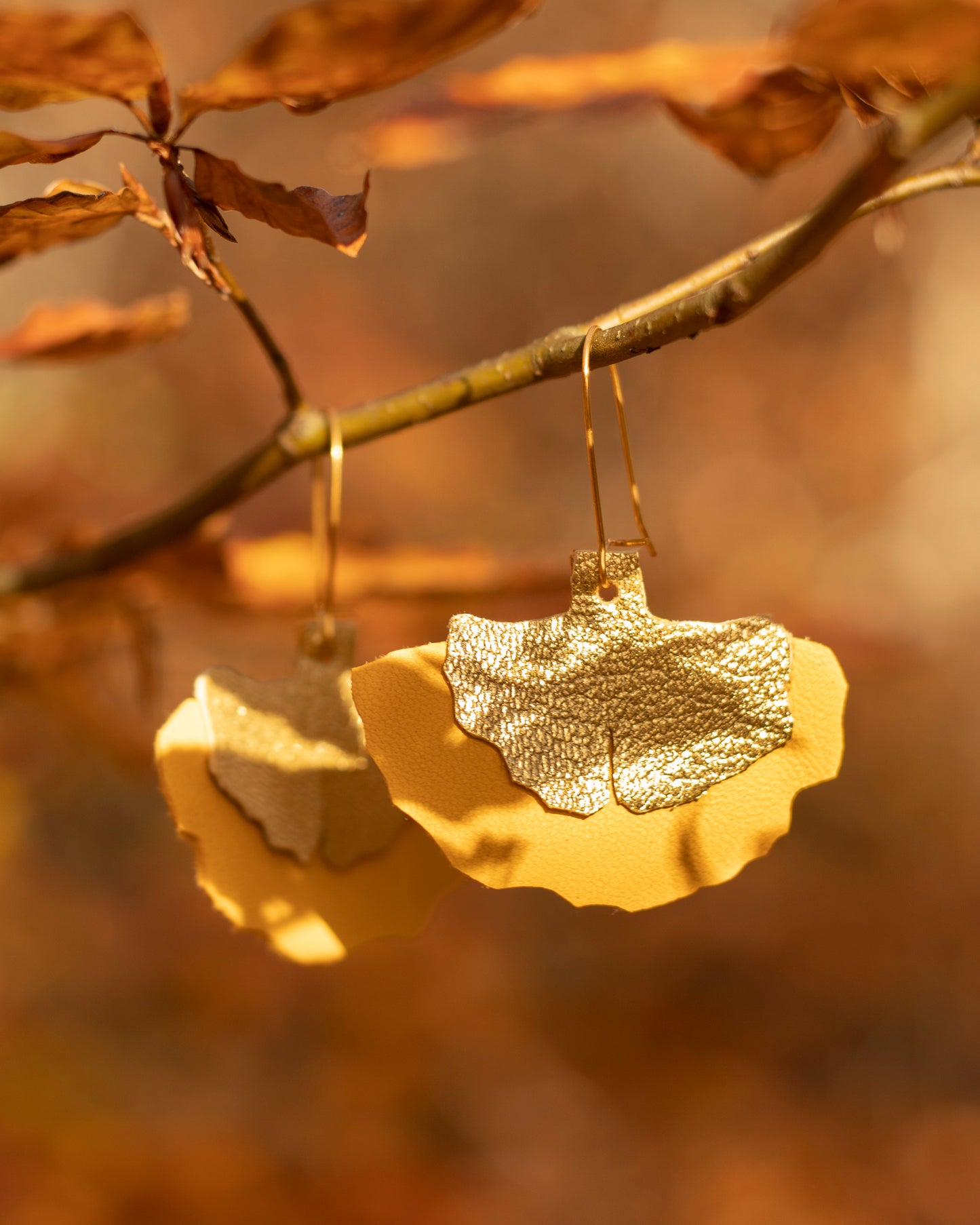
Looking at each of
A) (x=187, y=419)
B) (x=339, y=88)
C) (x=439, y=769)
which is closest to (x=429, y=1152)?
(x=439, y=769)

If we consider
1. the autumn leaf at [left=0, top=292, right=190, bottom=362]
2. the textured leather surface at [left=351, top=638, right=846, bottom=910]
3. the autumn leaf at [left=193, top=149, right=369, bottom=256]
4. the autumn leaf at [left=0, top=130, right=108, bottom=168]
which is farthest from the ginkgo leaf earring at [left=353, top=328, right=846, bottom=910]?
the autumn leaf at [left=0, top=292, right=190, bottom=362]

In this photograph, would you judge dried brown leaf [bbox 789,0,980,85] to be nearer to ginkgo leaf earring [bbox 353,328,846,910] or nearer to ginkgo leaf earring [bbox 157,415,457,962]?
ginkgo leaf earring [bbox 353,328,846,910]

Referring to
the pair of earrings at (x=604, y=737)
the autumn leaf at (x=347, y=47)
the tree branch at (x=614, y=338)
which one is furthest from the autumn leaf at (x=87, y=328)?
the pair of earrings at (x=604, y=737)

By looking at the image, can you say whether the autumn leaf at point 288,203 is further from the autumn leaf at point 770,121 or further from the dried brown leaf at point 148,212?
the autumn leaf at point 770,121

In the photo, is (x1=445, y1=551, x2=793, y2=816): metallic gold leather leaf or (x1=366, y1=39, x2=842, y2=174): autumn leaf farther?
(x1=366, y1=39, x2=842, y2=174): autumn leaf

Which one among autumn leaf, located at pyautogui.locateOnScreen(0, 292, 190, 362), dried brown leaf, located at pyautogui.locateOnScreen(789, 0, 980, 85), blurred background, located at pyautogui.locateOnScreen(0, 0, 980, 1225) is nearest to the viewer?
A: dried brown leaf, located at pyautogui.locateOnScreen(789, 0, 980, 85)

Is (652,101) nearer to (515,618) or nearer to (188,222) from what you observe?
(188,222)

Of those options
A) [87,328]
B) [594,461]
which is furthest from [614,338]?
[87,328]

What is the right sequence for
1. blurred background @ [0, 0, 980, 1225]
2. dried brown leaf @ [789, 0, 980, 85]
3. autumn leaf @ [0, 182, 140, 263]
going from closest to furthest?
dried brown leaf @ [789, 0, 980, 85], autumn leaf @ [0, 182, 140, 263], blurred background @ [0, 0, 980, 1225]
